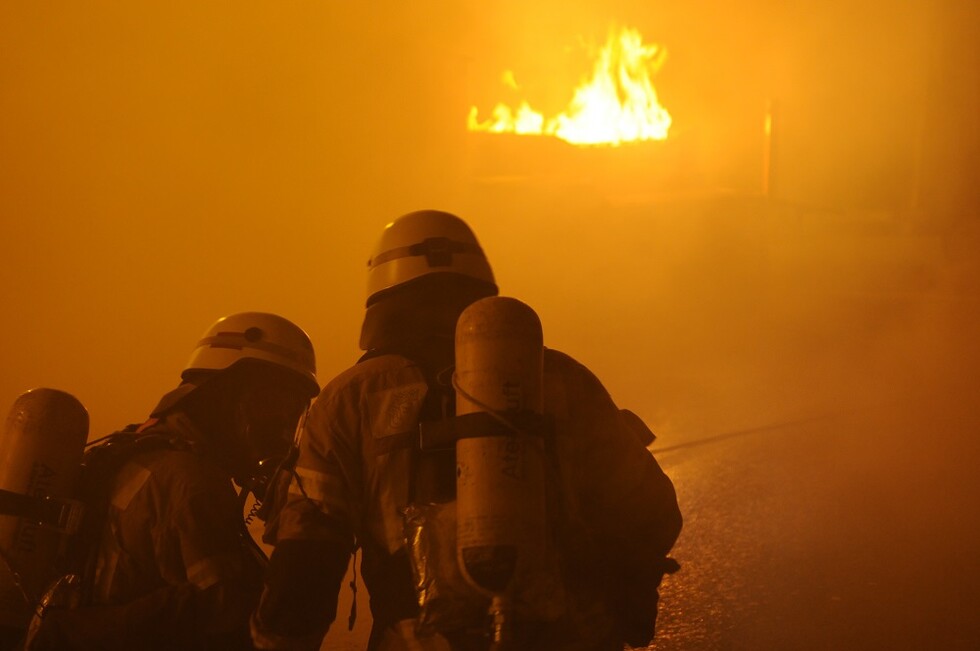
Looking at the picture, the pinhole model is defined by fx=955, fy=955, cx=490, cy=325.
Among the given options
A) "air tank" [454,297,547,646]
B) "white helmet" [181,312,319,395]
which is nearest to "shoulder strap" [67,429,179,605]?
"white helmet" [181,312,319,395]

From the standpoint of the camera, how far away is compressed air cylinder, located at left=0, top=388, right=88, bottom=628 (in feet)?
7.15

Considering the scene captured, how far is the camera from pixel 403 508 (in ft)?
5.94

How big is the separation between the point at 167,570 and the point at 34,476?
1.35ft

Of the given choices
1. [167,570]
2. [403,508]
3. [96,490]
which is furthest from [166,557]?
[403,508]

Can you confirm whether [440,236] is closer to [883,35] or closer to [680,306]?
[680,306]

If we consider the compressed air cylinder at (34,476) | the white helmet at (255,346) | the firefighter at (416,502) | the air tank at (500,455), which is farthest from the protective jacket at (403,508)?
the white helmet at (255,346)

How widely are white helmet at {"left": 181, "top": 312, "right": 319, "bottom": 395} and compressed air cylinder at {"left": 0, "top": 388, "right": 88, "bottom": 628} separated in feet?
1.26

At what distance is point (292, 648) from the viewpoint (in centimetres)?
179

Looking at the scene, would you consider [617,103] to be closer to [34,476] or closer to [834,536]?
[834,536]

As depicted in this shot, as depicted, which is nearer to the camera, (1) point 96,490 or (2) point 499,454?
(2) point 499,454

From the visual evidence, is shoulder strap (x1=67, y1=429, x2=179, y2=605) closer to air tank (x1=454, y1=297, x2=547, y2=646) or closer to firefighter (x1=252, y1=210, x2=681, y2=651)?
firefighter (x1=252, y1=210, x2=681, y2=651)

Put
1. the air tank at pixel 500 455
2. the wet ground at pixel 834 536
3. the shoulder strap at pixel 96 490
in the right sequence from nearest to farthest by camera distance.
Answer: the air tank at pixel 500 455, the shoulder strap at pixel 96 490, the wet ground at pixel 834 536

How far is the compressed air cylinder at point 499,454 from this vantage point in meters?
1.65

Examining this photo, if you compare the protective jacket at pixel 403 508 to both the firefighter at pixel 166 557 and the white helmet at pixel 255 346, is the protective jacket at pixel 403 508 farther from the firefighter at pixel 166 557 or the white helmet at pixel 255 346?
the white helmet at pixel 255 346
